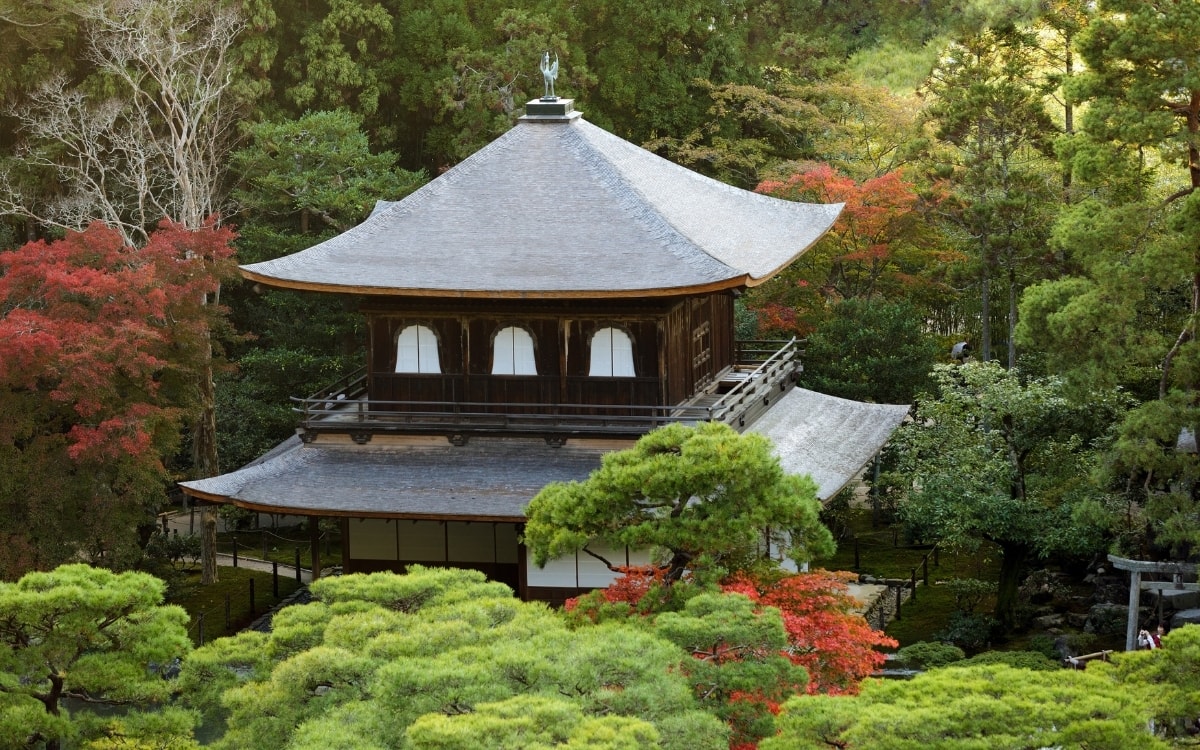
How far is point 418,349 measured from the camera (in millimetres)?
29219

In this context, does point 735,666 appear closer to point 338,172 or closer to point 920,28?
point 338,172

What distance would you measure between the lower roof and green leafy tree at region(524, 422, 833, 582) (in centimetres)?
474

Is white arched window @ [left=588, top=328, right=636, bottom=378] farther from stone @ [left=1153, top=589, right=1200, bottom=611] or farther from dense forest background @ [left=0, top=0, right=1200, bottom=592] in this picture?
stone @ [left=1153, top=589, right=1200, bottom=611]

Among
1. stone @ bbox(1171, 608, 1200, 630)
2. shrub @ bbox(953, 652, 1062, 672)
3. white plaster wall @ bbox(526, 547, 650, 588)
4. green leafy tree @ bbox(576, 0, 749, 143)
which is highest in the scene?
green leafy tree @ bbox(576, 0, 749, 143)

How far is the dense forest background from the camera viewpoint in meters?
26.7

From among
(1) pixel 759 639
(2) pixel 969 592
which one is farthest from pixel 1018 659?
(1) pixel 759 639

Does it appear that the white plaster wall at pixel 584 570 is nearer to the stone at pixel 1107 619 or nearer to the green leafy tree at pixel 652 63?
the stone at pixel 1107 619

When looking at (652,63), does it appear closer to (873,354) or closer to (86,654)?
(873,354)

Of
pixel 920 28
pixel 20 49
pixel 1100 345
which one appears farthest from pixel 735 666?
pixel 920 28

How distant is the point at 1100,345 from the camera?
85.9 feet

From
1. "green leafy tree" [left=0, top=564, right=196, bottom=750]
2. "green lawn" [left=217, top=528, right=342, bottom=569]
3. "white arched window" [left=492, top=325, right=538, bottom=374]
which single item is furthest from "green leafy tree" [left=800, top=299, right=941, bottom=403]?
"green leafy tree" [left=0, top=564, right=196, bottom=750]

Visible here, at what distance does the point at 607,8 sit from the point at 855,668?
3098 centimetres

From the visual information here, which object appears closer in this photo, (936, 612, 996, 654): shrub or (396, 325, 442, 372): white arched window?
(936, 612, 996, 654): shrub

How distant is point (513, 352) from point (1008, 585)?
30.4 ft
